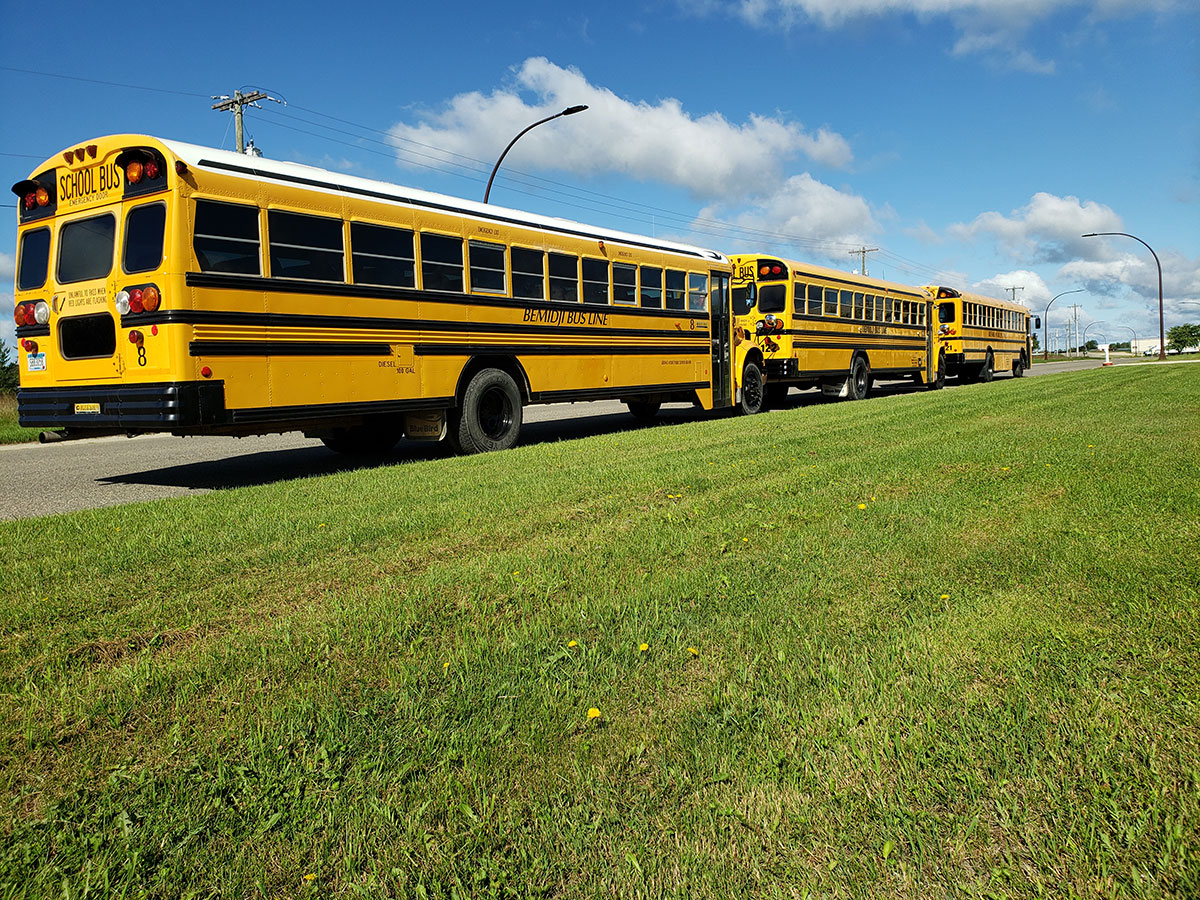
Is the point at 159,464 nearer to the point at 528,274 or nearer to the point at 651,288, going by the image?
the point at 528,274

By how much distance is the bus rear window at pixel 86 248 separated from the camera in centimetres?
755

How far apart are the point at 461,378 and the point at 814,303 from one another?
34.0ft

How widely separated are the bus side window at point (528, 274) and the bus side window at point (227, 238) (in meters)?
3.40

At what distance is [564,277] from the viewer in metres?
11.1

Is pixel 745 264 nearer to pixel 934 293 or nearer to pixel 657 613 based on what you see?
pixel 934 293

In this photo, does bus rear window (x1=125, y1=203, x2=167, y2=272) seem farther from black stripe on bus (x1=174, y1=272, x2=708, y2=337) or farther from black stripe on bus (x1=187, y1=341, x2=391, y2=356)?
black stripe on bus (x1=187, y1=341, x2=391, y2=356)

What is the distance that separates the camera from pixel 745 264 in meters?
17.0

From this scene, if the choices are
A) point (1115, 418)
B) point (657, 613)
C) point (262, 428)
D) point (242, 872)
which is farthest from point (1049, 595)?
point (1115, 418)

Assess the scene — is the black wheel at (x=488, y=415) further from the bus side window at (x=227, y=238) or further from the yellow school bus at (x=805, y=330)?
the yellow school bus at (x=805, y=330)

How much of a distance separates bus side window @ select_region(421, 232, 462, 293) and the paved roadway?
6.24 feet

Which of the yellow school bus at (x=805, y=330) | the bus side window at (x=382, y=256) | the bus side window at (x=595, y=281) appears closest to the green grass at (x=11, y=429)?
the bus side window at (x=382, y=256)

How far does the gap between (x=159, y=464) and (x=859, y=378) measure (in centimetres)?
1518

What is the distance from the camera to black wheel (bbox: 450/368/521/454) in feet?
31.3

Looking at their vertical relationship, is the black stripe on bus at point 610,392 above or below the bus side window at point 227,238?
below
